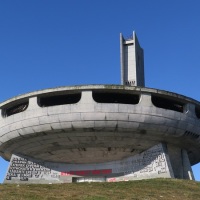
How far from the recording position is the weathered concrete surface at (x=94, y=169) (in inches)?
1219

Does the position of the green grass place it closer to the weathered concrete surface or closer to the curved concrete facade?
the weathered concrete surface

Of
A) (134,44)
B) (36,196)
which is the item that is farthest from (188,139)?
(36,196)

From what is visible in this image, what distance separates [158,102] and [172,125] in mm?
2335

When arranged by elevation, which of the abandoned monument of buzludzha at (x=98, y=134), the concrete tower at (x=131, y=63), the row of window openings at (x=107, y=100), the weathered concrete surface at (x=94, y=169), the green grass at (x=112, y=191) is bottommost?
the green grass at (x=112, y=191)

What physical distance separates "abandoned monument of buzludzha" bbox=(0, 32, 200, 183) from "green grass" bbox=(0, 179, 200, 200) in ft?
17.1

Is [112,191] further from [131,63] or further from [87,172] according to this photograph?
[131,63]

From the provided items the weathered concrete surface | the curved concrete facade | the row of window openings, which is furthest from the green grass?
the row of window openings

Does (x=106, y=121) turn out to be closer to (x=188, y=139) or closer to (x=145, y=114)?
(x=145, y=114)

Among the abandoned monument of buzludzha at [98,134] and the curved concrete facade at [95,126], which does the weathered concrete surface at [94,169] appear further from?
the curved concrete facade at [95,126]

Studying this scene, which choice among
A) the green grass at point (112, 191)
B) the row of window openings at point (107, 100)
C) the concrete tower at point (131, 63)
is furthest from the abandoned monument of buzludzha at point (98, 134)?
the concrete tower at point (131, 63)

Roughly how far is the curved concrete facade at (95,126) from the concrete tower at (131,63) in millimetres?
8975

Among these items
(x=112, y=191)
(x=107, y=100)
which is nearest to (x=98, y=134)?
(x=107, y=100)

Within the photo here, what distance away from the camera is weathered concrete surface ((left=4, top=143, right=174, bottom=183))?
102 feet

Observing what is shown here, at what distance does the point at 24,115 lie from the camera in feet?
101
